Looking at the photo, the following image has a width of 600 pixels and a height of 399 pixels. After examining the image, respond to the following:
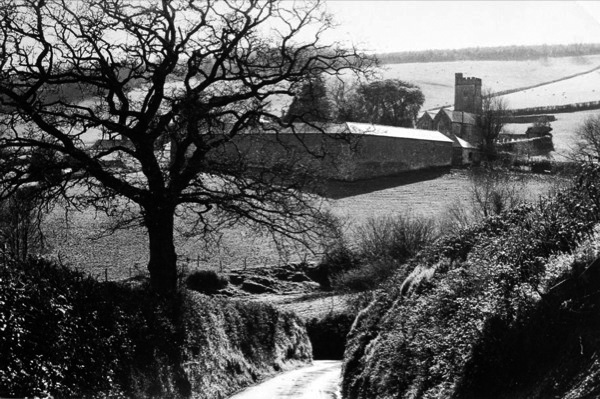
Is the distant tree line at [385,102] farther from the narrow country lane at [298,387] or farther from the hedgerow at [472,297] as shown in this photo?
the hedgerow at [472,297]

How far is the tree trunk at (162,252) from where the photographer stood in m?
22.8

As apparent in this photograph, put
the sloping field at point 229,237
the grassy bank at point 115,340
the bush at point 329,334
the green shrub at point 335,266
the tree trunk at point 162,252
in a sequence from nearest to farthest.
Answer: the grassy bank at point 115,340 < the tree trunk at point 162,252 < the bush at point 329,334 < the green shrub at point 335,266 < the sloping field at point 229,237

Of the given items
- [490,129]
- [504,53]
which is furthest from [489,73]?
[490,129]

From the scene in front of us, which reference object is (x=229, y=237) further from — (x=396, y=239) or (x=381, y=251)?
(x=381, y=251)

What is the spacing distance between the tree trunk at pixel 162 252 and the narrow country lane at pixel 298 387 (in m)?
3.44

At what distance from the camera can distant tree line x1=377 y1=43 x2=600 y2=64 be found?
174000 mm

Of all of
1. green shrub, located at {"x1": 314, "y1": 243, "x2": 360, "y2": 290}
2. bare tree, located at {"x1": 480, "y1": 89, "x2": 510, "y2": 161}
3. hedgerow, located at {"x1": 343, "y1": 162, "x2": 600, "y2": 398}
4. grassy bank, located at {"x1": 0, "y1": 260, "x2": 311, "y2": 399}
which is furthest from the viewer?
bare tree, located at {"x1": 480, "y1": 89, "x2": 510, "y2": 161}

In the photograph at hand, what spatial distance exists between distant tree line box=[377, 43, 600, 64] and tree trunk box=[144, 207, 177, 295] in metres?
151

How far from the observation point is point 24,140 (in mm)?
21406

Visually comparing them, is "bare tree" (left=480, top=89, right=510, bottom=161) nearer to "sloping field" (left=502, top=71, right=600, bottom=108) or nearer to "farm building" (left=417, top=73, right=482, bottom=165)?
"farm building" (left=417, top=73, right=482, bottom=165)

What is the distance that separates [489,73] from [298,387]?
155620mm

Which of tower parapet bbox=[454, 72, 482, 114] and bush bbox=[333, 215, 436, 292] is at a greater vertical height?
tower parapet bbox=[454, 72, 482, 114]

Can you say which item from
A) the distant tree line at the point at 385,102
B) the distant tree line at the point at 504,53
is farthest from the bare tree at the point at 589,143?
the distant tree line at the point at 504,53


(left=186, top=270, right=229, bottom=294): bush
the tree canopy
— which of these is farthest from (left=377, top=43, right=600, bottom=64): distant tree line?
(left=186, top=270, right=229, bottom=294): bush
